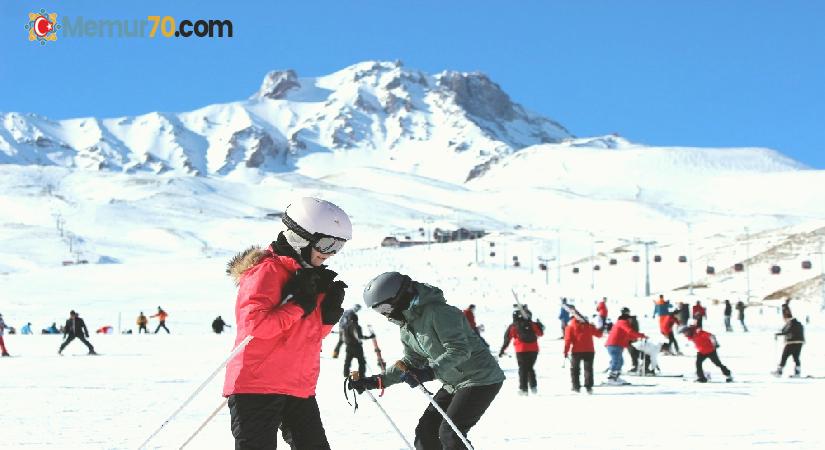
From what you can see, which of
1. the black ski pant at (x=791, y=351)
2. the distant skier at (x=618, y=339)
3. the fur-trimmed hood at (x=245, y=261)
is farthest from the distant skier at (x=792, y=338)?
the fur-trimmed hood at (x=245, y=261)

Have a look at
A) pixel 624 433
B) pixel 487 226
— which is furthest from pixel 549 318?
pixel 487 226

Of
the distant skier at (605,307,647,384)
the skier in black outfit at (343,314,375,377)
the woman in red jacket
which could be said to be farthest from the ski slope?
the woman in red jacket

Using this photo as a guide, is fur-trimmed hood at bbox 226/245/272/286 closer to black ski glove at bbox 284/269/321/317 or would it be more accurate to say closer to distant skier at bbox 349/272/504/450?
black ski glove at bbox 284/269/321/317

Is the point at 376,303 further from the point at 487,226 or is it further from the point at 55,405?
the point at 487,226

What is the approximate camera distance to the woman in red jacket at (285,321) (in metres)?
4.38

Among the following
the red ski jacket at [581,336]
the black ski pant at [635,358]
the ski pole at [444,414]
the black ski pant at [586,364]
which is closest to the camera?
the ski pole at [444,414]

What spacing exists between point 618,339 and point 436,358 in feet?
31.2

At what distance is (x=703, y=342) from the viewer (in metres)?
15.6

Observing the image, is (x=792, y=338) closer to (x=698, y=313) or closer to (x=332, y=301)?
(x=698, y=313)

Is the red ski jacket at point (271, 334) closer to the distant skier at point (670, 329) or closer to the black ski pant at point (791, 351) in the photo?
the black ski pant at point (791, 351)

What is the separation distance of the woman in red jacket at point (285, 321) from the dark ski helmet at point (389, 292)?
124 cm

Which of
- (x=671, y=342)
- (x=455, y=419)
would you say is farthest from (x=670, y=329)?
(x=455, y=419)

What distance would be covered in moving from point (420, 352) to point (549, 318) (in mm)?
37496

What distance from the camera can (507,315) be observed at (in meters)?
43.0
